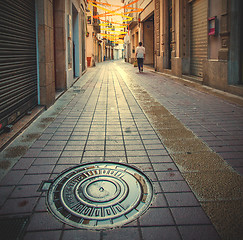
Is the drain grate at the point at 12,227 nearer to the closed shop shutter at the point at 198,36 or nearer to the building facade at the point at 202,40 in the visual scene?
the building facade at the point at 202,40

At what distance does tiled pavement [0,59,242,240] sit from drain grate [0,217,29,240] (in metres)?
0.06

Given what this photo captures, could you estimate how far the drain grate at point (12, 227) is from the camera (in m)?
2.20

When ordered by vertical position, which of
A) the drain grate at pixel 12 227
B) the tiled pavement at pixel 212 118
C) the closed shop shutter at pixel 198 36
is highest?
the closed shop shutter at pixel 198 36

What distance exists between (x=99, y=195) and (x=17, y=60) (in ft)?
12.4

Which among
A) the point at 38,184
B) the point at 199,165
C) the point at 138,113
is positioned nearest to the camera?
the point at 38,184

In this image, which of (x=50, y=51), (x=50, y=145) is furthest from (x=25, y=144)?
(x=50, y=51)

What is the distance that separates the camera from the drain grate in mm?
2200

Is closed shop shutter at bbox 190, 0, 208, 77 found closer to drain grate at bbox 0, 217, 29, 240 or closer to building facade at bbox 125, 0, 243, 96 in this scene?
building facade at bbox 125, 0, 243, 96

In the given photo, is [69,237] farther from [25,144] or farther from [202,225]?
[25,144]

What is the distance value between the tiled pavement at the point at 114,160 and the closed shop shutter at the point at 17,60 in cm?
75

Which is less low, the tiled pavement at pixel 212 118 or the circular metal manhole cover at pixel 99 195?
the tiled pavement at pixel 212 118

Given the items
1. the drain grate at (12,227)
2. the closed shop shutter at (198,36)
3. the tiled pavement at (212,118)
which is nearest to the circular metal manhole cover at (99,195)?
the drain grate at (12,227)

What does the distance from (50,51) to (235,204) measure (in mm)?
5993

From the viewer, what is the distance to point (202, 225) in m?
2.33
